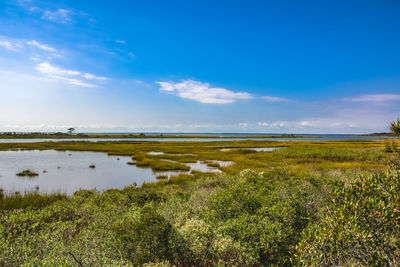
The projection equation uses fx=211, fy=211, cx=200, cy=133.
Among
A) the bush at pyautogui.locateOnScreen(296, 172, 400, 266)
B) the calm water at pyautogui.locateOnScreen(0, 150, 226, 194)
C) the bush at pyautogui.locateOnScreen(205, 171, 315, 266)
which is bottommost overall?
the calm water at pyautogui.locateOnScreen(0, 150, 226, 194)

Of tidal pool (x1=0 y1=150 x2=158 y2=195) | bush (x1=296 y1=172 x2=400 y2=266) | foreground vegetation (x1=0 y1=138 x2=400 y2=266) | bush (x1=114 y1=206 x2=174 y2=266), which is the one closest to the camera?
bush (x1=296 y1=172 x2=400 y2=266)

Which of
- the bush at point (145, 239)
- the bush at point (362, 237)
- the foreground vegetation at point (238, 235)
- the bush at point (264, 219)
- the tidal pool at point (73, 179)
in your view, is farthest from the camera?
the tidal pool at point (73, 179)

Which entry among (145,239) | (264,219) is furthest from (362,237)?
(145,239)

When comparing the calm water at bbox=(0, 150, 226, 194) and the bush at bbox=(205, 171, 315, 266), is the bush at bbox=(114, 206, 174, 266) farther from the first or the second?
the calm water at bbox=(0, 150, 226, 194)

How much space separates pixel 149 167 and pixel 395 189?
105 ft

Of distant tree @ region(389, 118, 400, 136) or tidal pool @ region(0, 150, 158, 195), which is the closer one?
distant tree @ region(389, 118, 400, 136)

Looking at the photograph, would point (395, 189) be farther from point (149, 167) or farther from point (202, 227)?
point (149, 167)

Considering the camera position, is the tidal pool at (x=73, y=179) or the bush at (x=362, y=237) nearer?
the bush at (x=362, y=237)

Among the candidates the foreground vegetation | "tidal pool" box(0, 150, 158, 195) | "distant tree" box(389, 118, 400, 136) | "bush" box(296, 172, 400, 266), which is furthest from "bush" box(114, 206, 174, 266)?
"tidal pool" box(0, 150, 158, 195)

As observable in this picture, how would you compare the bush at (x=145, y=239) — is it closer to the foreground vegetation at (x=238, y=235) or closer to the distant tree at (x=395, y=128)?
the foreground vegetation at (x=238, y=235)

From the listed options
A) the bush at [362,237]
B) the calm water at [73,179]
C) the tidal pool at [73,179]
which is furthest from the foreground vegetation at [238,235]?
the calm water at [73,179]

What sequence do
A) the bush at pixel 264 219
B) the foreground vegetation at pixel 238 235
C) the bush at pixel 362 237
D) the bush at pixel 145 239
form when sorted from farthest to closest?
the bush at pixel 264 219
the bush at pixel 145 239
the foreground vegetation at pixel 238 235
the bush at pixel 362 237

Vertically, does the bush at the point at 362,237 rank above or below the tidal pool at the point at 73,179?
above

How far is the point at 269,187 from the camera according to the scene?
44.5 ft
